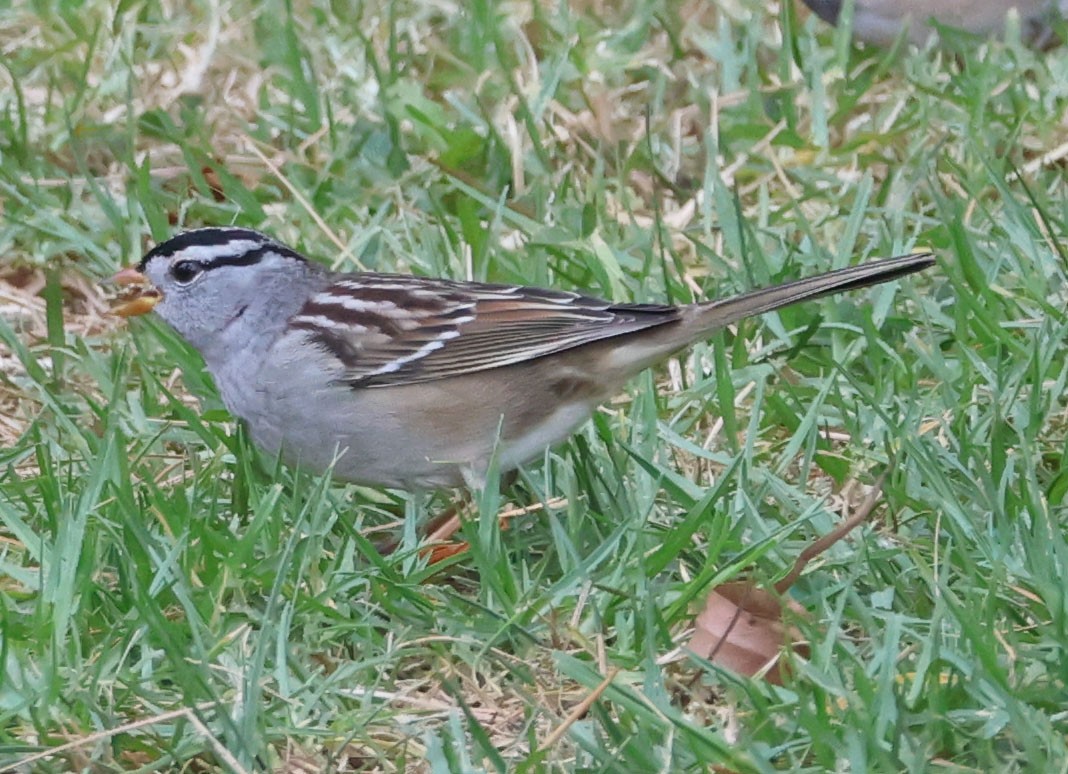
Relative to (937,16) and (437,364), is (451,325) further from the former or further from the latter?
(937,16)

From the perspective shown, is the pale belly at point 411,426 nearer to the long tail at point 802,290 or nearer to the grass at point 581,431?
the grass at point 581,431

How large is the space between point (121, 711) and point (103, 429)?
113 cm

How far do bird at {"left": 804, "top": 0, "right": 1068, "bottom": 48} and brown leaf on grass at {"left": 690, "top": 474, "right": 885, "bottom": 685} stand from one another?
293 cm

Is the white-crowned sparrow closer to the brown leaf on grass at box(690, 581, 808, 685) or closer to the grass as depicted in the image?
the grass

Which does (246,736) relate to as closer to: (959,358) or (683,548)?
(683,548)

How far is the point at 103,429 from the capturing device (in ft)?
13.0

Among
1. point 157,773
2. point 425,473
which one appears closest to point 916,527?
point 425,473

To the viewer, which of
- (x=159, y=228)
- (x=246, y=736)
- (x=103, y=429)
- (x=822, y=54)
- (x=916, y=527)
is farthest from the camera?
(x=822, y=54)

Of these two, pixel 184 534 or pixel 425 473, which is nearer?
pixel 184 534

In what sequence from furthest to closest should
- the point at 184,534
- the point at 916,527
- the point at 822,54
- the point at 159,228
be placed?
the point at 822,54, the point at 159,228, the point at 916,527, the point at 184,534

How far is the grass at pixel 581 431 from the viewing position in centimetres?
289

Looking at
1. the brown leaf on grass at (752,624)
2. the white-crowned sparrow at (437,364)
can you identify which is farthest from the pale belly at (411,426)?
the brown leaf on grass at (752,624)

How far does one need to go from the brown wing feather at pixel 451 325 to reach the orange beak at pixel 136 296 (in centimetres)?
35

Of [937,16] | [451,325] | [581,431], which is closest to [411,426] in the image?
[451,325]
